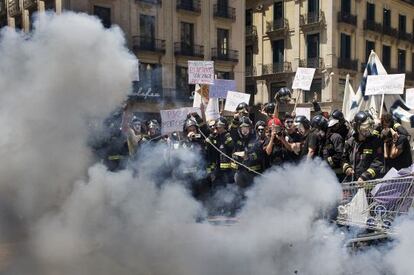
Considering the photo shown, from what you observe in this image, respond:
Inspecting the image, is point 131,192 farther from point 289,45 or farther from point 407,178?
point 289,45

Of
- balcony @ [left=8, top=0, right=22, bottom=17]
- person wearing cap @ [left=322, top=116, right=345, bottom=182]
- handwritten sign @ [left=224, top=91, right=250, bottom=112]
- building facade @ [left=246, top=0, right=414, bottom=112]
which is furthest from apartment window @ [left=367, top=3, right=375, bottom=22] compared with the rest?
balcony @ [left=8, top=0, right=22, bottom=17]

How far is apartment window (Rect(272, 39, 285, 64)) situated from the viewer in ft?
131

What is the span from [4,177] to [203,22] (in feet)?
98.1

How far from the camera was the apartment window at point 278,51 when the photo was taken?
39.9 metres

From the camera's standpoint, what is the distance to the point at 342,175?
7152mm

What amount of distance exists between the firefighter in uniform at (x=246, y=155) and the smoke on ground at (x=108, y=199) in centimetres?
109

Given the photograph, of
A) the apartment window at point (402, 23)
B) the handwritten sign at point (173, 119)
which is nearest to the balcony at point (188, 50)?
the handwritten sign at point (173, 119)

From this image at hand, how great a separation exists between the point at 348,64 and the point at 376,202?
1353 inches

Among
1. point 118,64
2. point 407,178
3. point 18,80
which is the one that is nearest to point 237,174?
point 407,178

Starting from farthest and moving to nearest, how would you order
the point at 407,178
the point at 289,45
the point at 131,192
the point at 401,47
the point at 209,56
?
the point at 401,47, the point at 289,45, the point at 209,56, the point at 407,178, the point at 131,192

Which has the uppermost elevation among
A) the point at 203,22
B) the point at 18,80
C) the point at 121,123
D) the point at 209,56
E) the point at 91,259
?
the point at 203,22

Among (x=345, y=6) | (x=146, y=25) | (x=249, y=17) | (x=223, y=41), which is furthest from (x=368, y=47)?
(x=146, y=25)

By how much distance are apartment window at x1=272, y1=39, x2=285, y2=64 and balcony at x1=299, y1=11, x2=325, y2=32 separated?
223 centimetres

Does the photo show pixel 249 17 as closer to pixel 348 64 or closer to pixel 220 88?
pixel 348 64
